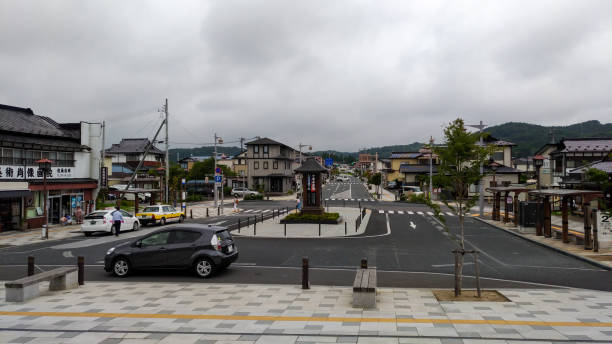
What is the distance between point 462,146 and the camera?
35.7ft

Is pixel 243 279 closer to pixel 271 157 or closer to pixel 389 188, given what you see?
pixel 271 157

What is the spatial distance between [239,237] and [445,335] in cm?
1704

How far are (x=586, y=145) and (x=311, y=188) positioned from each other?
27629mm

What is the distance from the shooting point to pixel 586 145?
3794 cm

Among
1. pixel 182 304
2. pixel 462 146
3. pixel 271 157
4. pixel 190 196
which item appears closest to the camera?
pixel 182 304

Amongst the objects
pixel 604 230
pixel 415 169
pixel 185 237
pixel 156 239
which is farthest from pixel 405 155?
pixel 156 239

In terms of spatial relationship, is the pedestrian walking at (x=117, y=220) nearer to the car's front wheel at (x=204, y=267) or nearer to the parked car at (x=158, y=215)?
the parked car at (x=158, y=215)

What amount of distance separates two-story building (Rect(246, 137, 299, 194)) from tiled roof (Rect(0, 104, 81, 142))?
135ft

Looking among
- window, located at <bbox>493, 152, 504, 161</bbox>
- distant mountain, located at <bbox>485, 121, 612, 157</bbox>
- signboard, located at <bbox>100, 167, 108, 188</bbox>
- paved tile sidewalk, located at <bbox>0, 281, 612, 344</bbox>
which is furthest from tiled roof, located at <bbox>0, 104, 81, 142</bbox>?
distant mountain, located at <bbox>485, 121, 612, 157</bbox>

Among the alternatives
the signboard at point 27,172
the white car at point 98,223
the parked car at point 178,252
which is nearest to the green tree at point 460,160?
the parked car at point 178,252

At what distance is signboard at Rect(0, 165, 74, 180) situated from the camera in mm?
25969

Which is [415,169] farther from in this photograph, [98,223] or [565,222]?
[98,223]

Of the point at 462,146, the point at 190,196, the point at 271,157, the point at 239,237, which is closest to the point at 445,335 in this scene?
the point at 462,146

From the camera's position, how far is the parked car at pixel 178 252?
13.0 meters
